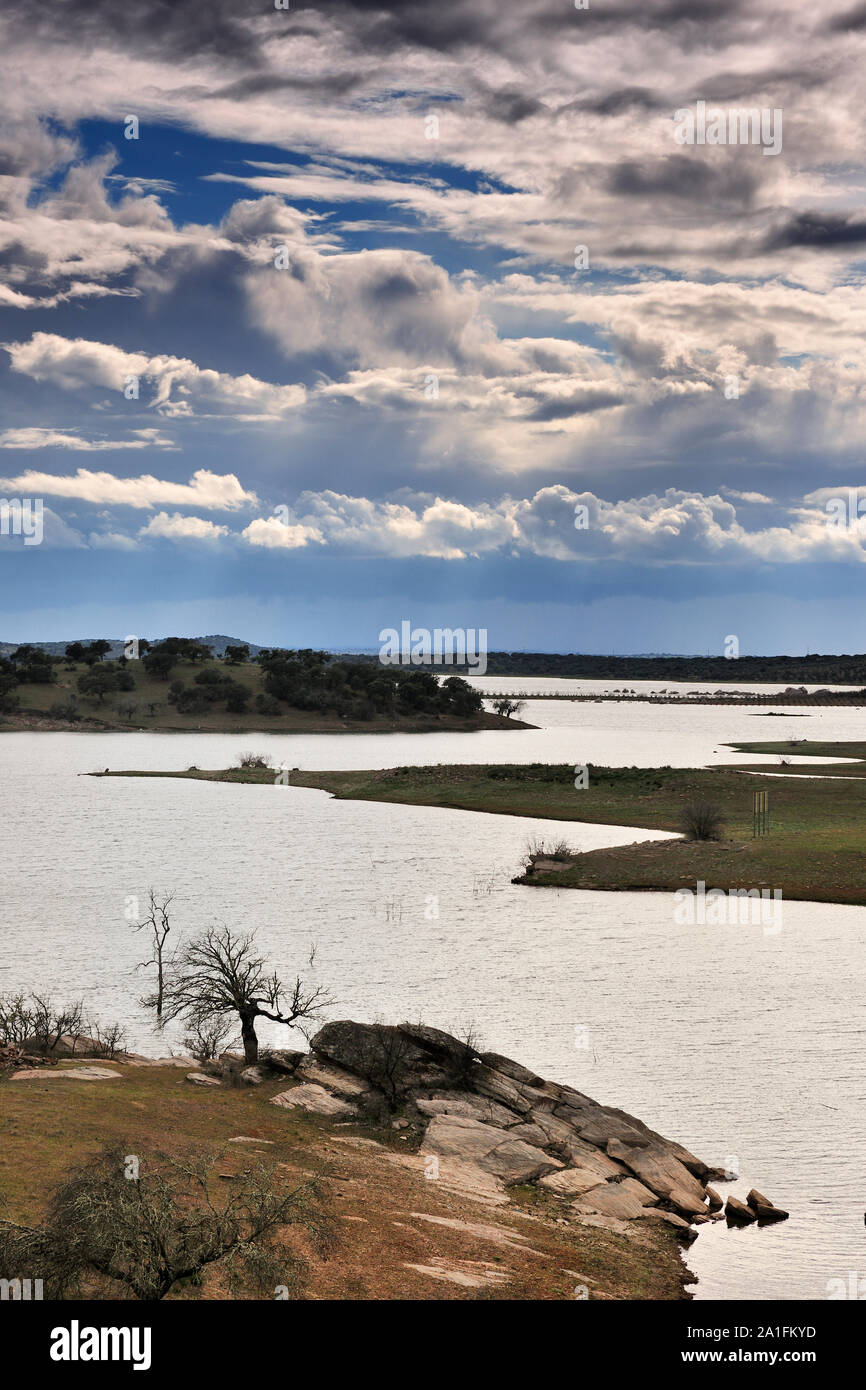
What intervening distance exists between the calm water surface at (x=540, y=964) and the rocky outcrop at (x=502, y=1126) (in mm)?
1384

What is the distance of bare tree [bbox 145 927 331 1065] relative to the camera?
106ft

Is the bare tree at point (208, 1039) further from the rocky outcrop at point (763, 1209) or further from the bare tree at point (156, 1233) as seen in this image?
the rocky outcrop at point (763, 1209)

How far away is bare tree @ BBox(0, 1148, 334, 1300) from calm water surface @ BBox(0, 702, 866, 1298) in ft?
27.3

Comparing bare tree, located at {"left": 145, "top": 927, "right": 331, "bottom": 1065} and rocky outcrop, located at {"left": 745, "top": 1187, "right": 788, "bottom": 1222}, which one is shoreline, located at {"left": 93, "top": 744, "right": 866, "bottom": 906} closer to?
bare tree, located at {"left": 145, "top": 927, "right": 331, "bottom": 1065}

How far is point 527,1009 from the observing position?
38844 mm

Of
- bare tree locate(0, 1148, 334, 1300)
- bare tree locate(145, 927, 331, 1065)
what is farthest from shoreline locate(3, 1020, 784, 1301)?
bare tree locate(145, 927, 331, 1065)

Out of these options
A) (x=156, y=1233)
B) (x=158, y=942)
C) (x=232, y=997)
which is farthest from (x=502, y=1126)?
(x=158, y=942)

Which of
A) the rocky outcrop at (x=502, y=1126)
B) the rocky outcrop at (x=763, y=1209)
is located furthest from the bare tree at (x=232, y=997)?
the rocky outcrop at (x=763, y=1209)

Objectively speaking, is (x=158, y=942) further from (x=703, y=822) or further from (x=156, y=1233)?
(x=703, y=822)

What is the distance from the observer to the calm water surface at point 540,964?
90.2ft

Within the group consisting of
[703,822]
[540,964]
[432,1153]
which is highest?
[703,822]

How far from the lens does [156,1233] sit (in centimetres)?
1648

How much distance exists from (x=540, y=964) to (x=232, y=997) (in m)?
14.3
